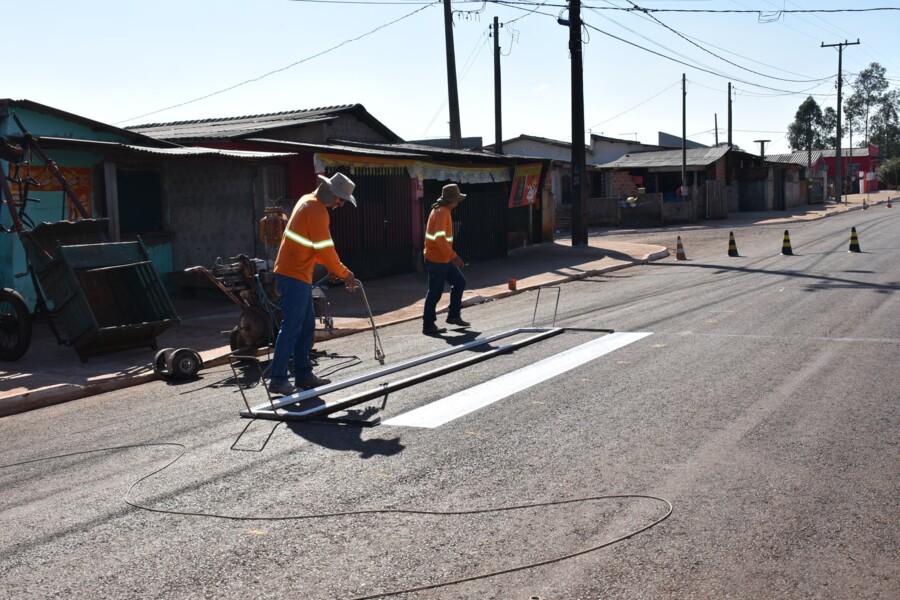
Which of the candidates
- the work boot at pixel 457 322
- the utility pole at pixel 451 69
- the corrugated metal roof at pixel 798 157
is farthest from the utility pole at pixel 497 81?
the corrugated metal roof at pixel 798 157

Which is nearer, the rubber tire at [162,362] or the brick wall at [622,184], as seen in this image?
the rubber tire at [162,362]

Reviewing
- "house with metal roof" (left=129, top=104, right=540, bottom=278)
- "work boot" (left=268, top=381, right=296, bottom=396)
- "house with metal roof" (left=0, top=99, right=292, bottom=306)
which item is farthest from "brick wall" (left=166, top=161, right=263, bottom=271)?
"work boot" (left=268, top=381, right=296, bottom=396)

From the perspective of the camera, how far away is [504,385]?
28.0 ft

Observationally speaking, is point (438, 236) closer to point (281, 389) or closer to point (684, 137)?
point (281, 389)

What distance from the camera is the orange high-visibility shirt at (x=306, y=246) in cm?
823

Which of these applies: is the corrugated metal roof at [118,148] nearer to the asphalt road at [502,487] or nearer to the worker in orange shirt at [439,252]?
the worker in orange shirt at [439,252]

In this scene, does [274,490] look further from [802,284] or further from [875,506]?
[802,284]

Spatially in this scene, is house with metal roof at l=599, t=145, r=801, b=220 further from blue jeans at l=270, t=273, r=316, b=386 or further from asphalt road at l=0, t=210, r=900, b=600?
blue jeans at l=270, t=273, r=316, b=386

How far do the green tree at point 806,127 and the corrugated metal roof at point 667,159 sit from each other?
60375 millimetres

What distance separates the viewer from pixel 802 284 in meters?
16.9

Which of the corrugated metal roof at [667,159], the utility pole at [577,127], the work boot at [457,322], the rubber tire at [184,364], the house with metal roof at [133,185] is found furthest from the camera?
the corrugated metal roof at [667,159]

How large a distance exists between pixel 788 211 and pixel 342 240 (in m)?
40.7

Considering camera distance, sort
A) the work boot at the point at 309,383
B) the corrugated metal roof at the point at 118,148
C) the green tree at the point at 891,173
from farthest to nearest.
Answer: the green tree at the point at 891,173, the corrugated metal roof at the point at 118,148, the work boot at the point at 309,383

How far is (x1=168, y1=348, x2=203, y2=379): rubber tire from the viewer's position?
9.86 metres
